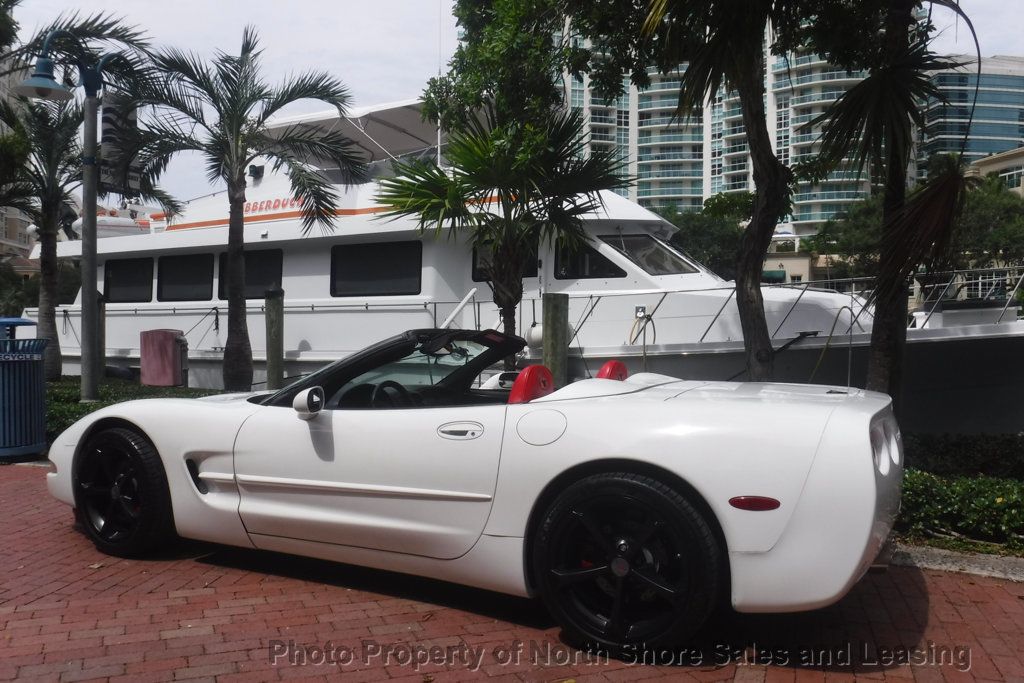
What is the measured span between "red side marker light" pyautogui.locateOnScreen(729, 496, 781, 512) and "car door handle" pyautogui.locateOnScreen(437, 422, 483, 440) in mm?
1124

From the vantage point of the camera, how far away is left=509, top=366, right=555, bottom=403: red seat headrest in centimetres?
388

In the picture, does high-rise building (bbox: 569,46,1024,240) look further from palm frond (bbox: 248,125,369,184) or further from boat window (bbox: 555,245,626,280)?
boat window (bbox: 555,245,626,280)

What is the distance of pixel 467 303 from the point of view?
10.6 m

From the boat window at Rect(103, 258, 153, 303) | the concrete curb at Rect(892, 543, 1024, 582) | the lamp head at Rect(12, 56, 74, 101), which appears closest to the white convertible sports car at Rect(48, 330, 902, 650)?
the concrete curb at Rect(892, 543, 1024, 582)

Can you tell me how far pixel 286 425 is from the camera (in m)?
4.28

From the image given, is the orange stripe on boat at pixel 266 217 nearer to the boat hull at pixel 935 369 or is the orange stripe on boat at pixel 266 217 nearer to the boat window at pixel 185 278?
the boat window at pixel 185 278

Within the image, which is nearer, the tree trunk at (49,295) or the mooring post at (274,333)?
the mooring post at (274,333)

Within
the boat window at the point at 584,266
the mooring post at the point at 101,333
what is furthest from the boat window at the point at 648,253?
the mooring post at the point at 101,333

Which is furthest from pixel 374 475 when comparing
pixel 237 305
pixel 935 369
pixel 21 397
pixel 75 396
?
pixel 237 305

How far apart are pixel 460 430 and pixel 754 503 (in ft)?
4.25

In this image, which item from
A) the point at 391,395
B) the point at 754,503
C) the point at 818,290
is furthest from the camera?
the point at 818,290

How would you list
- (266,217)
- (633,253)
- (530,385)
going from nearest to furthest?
1. (530,385)
2. (633,253)
3. (266,217)

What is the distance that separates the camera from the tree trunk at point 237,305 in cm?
1188

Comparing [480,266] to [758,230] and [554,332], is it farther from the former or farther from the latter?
[758,230]
